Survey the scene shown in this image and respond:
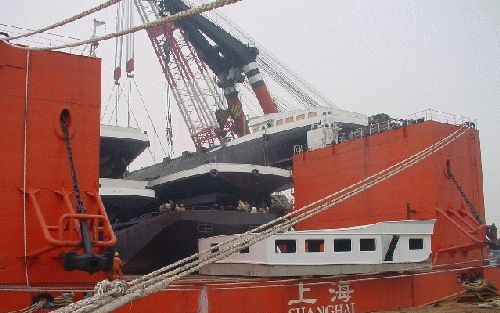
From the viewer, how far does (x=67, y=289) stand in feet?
32.4

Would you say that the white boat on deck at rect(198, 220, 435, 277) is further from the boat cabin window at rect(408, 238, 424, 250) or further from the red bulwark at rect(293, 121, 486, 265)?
the red bulwark at rect(293, 121, 486, 265)

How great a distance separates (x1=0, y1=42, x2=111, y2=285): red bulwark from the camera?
10.5m

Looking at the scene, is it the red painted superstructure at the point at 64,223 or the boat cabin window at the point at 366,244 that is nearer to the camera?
the red painted superstructure at the point at 64,223

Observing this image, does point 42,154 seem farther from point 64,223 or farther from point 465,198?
point 465,198

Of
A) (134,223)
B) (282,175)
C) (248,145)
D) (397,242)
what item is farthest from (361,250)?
(248,145)

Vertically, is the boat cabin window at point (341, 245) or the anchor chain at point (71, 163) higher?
the anchor chain at point (71, 163)

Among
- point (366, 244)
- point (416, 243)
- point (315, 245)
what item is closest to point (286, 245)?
point (315, 245)

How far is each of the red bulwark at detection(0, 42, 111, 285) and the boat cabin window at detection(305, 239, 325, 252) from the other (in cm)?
517

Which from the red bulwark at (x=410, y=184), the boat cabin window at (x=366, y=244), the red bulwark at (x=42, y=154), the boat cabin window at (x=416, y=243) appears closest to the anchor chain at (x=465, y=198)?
the red bulwark at (x=410, y=184)

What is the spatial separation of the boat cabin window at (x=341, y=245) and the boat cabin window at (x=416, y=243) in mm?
2364

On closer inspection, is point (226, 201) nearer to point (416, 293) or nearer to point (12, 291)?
point (416, 293)

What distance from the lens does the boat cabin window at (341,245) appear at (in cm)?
1362

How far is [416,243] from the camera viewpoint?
50.2 feet

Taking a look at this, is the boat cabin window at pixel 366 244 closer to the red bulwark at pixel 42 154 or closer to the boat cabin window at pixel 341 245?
the boat cabin window at pixel 341 245
